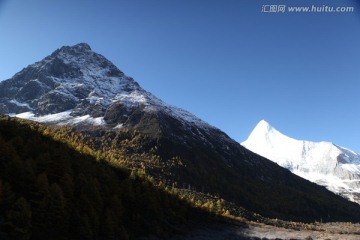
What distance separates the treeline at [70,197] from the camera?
67.0m

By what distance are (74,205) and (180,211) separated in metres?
38.8

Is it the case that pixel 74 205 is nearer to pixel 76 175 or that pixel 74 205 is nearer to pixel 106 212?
pixel 106 212

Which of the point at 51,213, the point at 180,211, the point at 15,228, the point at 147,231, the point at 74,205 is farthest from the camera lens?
the point at 180,211

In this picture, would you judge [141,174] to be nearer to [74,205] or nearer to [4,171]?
[74,205]

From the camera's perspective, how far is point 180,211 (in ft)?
362

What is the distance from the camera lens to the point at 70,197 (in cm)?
8031

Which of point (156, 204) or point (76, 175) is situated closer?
point (76, 175)

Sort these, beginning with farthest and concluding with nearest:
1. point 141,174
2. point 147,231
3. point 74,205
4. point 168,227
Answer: point 141,174
point 168,227
point 147,231
point 74,205

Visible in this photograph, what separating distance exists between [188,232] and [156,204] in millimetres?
11232

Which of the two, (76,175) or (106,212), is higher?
(76,175)

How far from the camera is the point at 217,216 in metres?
120

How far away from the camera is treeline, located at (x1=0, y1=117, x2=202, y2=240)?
220 feet

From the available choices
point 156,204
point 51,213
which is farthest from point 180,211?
point 51,213

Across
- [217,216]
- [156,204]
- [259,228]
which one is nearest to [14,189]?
[156,204]
